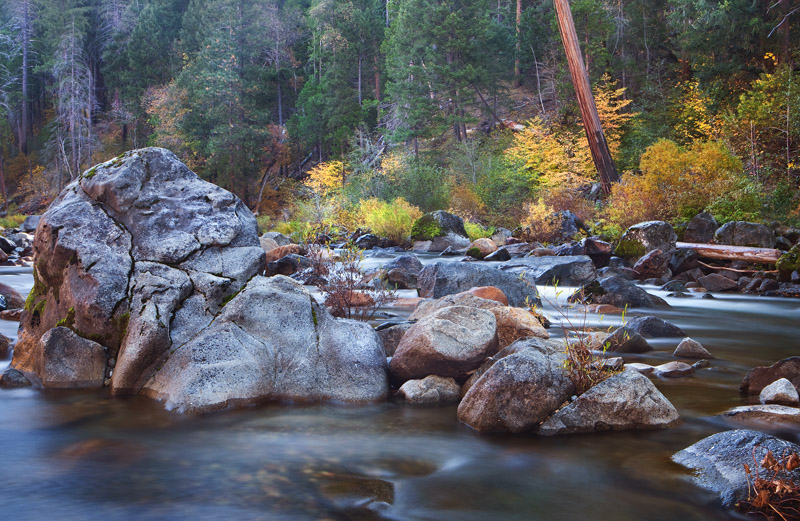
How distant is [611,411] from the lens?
403cm

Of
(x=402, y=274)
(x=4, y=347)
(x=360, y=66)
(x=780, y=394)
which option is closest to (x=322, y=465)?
(x=780, y=394)

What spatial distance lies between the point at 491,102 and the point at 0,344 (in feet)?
127

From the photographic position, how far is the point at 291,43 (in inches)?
1973

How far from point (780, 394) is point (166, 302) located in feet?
15.3

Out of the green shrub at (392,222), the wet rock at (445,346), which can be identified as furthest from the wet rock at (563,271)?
the green shrub at (392,222)

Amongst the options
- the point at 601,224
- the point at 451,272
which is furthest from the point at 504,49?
the point at 451,272

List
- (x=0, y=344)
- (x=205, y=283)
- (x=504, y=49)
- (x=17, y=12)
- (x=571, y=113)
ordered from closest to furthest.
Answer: (x=205, y=283), (x=0, y=344), (x=571, y=113), (x=504, y=49), (x=17, y=12)

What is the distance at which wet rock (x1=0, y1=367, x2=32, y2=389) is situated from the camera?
4887 millimetres

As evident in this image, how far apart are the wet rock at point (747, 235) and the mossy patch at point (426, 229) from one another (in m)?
8.55

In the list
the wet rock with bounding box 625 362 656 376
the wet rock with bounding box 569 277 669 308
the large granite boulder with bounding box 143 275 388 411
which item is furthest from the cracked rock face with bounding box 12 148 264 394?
the wet rock with bounding box 569 277 669 308

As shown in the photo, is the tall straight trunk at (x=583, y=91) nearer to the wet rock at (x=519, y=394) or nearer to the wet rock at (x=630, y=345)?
the wet rock at (x=630, y=345)

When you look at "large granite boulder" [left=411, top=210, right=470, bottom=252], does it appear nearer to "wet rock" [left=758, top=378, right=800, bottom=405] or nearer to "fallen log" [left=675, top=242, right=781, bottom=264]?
"fallen log" [left=675, top=242, right=781, bottom=264]

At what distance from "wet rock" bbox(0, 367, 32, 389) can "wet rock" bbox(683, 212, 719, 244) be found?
518 inches

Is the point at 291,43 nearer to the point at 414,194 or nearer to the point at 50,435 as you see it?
the point at 414,194
